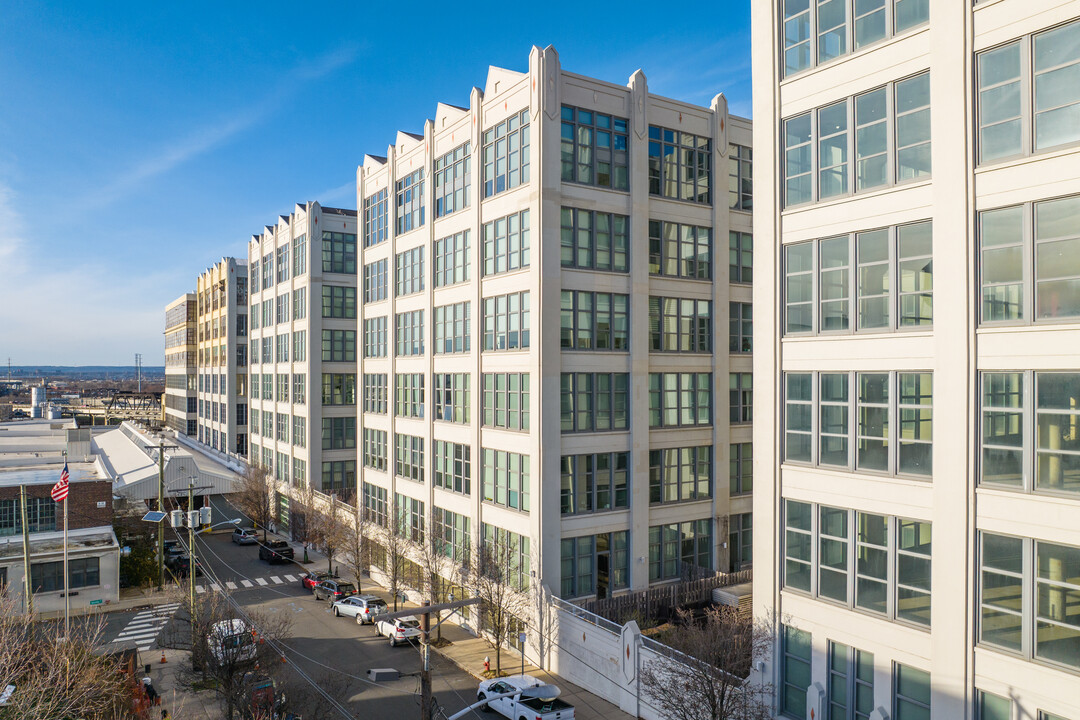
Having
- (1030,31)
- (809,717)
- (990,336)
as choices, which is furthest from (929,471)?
(1030,31)

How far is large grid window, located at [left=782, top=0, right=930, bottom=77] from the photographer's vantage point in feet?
60.8

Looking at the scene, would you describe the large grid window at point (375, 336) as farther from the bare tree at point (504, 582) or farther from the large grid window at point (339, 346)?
the bare tree at point (504, 582)

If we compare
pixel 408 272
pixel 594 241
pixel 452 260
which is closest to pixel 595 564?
pixel 594 241

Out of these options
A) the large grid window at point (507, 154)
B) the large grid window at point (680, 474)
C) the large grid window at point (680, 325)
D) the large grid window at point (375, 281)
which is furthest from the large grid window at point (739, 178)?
the large grid window at point (375, 281)

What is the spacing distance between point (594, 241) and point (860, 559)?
58.3 feet

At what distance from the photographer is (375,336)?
156ft

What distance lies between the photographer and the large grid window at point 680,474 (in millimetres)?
33812

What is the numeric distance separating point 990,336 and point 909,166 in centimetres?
491

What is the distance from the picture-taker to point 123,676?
23.8 meters

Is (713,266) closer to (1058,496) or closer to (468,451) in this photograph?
(468,451)

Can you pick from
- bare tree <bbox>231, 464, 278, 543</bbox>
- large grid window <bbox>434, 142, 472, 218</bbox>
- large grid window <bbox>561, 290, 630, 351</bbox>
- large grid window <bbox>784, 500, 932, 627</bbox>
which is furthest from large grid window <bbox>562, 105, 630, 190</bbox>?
bare tree <bbox>231, 464, 278, 543</bbox>

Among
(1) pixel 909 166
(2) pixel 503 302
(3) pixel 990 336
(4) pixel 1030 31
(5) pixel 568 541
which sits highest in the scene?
(4) pixel 1030 31

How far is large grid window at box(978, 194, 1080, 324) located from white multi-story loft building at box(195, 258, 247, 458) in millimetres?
74705

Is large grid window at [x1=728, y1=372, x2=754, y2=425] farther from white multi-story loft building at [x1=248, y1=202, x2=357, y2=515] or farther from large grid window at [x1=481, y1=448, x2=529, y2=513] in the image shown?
white multi-story loft building at [x1=248, y1=202, x2=357, y2=515]
